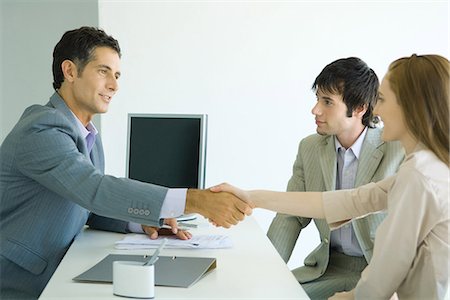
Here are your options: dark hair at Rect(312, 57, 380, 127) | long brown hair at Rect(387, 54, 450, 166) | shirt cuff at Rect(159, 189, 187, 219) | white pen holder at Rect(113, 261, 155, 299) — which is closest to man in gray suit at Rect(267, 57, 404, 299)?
dark hair at Rect(312, 57, 380, 127)

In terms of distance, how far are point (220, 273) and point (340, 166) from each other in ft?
3.78

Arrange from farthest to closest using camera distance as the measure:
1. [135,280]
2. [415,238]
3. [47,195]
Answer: [47,195], [415,238], [135,280]

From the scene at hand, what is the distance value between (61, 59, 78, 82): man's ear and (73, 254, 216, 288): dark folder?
0.90 meters

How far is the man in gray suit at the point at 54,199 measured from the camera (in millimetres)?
2178

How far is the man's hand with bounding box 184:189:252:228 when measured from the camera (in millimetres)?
2307

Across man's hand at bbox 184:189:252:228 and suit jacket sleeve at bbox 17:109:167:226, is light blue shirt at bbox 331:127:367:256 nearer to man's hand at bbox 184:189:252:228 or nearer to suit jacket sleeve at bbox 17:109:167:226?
man's hand at bbox 184:189:252:228

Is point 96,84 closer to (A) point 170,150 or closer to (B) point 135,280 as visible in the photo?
(A) point 170,150

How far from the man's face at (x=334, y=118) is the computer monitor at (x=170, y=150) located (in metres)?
0.53

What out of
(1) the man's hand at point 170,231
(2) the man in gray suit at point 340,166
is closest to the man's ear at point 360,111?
(2) the man in gray suit at point 340,166

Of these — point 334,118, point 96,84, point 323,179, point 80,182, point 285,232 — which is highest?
point 96,84

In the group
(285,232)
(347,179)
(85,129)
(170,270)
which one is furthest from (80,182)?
(347,179)

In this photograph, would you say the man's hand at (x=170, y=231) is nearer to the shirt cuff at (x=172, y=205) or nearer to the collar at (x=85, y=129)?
the shirt cuff at (x=172, y=205)

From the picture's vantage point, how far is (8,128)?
5.77 m

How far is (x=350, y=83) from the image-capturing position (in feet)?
10.0
